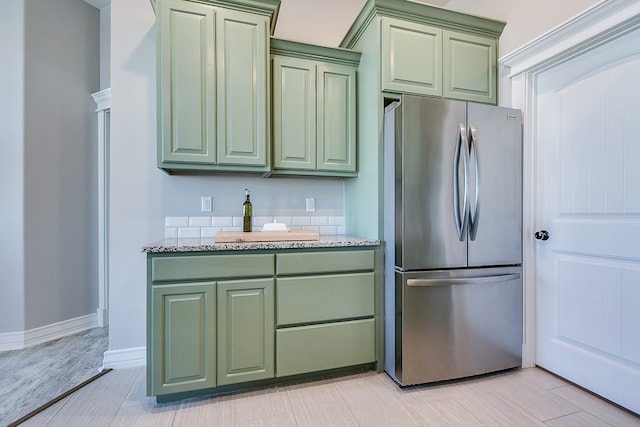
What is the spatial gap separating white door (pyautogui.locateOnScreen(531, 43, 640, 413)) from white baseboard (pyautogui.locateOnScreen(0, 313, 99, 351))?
157 inches

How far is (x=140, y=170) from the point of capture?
233 centimetres

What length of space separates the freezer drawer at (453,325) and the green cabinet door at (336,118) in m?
0.99

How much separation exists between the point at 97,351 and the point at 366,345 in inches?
87.3

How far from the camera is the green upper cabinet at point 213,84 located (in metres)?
2.01

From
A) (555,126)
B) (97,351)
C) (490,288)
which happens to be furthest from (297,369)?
(555,126)

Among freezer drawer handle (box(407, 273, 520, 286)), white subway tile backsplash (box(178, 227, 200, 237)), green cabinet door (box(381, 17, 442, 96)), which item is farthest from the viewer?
white subway tile backsplash (box(178, 227, 200, 237))

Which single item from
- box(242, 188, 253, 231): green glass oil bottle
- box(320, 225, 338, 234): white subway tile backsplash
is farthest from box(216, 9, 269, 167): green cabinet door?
box(320, 225, 338, 234): white subway tile backsplash

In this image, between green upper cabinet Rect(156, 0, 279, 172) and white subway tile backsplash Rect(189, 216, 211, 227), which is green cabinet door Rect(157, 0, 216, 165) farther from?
white subway tile backsplash Rect(189, 216, 211, 227)

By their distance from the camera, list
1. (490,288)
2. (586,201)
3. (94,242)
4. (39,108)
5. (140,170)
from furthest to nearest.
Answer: (94,242) < (39,108) < (140,170) < (490,288) < (586,201)

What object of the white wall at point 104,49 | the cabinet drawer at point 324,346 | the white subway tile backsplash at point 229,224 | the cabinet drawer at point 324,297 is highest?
the white wall at point 104,49

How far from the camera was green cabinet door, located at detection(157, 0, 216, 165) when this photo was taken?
200cm

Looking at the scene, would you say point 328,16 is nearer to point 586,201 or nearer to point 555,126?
point 555,126

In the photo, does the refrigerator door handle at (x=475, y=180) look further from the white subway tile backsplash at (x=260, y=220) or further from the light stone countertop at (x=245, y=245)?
the white subway tile backsplash at (x=260, y=220)

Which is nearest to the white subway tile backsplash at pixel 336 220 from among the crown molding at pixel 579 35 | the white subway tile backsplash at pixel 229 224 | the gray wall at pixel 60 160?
the white subway tile backsplash at pixel 229 224
